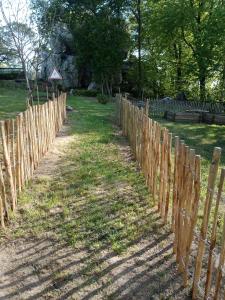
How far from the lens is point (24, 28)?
1656 centimetres

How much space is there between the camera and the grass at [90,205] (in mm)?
4578

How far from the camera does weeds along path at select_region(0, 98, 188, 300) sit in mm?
3564

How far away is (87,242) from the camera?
14.4 ft

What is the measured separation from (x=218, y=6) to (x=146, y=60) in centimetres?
822

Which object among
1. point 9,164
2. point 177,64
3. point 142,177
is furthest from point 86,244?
point 177,64

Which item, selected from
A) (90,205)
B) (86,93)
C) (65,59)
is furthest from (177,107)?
(65,59)

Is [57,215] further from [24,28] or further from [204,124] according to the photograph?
[24,28]

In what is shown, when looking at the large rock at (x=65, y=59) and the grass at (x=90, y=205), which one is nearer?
the grass at (x=90, y=205)

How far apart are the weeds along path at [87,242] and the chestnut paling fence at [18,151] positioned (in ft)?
0.78

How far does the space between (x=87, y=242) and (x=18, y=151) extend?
1.92m

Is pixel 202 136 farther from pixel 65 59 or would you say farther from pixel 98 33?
pixel 65 59

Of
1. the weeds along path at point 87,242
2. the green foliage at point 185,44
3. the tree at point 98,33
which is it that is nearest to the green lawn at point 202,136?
the weeds along path at point 87,242

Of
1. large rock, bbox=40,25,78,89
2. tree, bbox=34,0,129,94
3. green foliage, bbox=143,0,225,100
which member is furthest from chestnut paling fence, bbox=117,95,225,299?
large rock, bbox=40,25,78,89

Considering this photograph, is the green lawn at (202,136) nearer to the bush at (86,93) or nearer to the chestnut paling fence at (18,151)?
the chestnut paling fence at (18,151)
